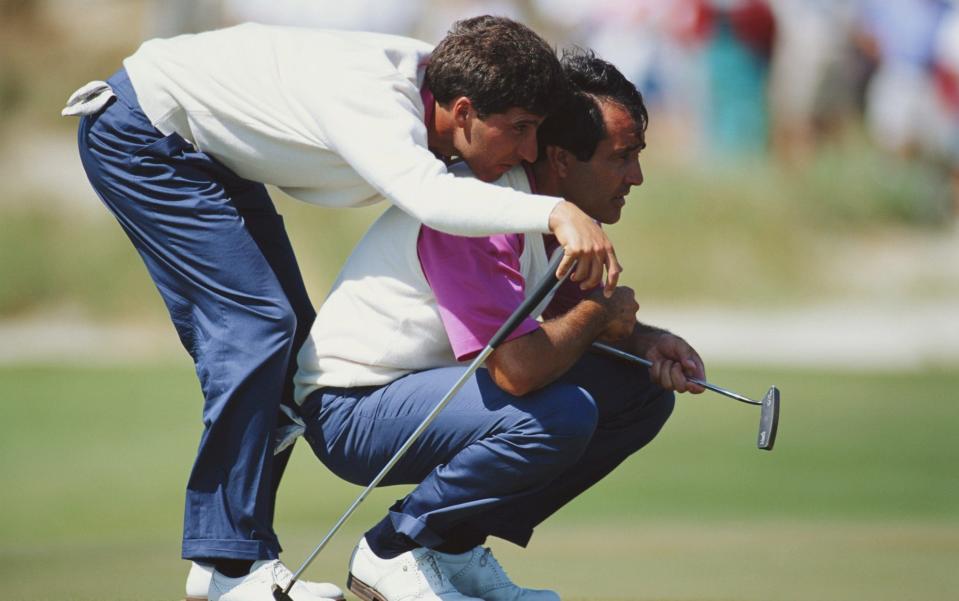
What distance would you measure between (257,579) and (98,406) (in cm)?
736

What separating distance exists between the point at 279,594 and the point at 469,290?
0.79 metres

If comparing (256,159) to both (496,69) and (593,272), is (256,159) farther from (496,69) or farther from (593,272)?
(593,272)

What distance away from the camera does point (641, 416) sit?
3.56 metres

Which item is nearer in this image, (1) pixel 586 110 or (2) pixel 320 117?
(2) pixel 320 117

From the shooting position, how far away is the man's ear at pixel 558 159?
11.2 ft

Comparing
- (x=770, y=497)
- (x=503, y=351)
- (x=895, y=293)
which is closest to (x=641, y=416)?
(x=503, y=351)

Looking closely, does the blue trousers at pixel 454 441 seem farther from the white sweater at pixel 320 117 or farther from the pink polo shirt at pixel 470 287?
the white sweater at pixel 320 117

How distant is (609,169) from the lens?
343 centimetres

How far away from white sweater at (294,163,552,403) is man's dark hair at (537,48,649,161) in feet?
0.47

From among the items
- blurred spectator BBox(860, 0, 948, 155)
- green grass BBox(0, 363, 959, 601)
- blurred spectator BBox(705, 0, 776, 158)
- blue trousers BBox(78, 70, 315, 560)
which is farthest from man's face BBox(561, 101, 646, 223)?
blurred spectator BBox(860, 0, 948, 155)

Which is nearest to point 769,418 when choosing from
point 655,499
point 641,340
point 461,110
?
point 641,340

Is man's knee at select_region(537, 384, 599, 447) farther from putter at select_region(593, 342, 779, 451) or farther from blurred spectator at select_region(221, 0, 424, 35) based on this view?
blurred spectator at select_region(221, 0, 424, 35)

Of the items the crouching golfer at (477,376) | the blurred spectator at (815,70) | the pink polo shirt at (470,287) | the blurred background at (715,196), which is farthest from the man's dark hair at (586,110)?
the blurred spectator at (815,70)

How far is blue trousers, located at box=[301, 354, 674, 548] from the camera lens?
124 inches
